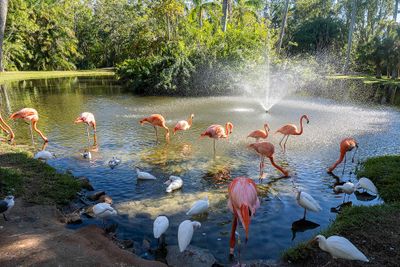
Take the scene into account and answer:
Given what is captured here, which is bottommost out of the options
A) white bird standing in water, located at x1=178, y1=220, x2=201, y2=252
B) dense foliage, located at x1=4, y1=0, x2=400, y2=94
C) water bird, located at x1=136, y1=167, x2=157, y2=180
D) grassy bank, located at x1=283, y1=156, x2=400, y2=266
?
grassy bank, located at x1=283, y1=156, x2=400, y2=266

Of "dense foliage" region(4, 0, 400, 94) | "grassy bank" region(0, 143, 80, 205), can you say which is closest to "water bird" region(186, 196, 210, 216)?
"grassy bank" region(0, 143, 80, 205)

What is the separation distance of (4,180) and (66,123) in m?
6.63

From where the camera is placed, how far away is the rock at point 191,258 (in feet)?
14.3

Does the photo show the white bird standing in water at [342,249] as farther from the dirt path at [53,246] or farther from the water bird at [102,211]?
the water bird at [102,211]

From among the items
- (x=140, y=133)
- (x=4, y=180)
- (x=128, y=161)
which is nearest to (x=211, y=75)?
(x=140, y=133)

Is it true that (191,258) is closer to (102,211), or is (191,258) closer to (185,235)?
(185,235)

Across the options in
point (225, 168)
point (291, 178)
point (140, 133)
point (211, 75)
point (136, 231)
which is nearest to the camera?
point (136, 231)

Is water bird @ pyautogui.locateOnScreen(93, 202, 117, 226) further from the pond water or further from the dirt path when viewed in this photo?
the pond water

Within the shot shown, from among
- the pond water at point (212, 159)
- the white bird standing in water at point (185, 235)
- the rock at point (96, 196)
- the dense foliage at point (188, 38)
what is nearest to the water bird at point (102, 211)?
the pond water at point (212, 159)

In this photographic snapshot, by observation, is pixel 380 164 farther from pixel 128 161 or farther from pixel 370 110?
pixel 370 110

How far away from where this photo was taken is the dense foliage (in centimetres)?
2084

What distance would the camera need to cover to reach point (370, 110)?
15578 millimetres

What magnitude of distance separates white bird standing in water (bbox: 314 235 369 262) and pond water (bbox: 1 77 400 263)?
0.91 meters

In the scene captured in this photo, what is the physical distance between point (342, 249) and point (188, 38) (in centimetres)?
2063
